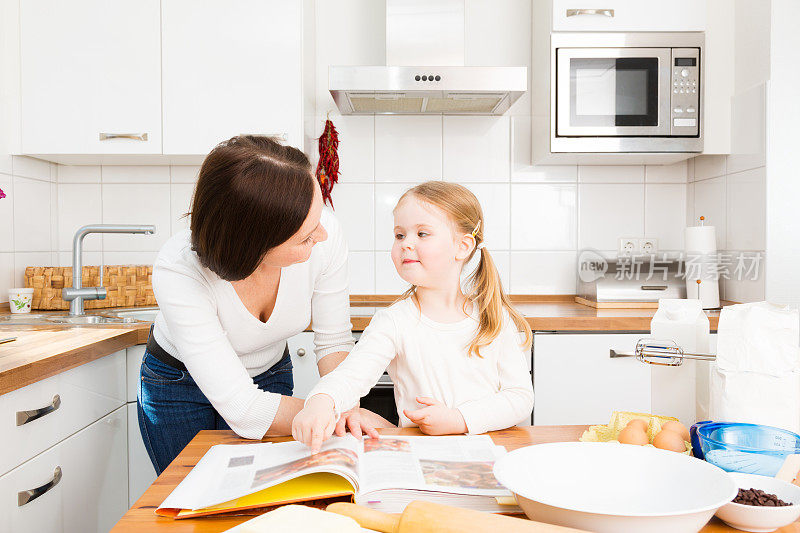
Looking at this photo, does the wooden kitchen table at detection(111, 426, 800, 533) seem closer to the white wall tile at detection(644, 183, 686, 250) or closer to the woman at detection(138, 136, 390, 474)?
the woman at detection(138, 136, 390, 474)

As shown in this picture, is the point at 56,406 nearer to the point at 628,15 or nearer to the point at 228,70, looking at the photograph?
the point at 228,70

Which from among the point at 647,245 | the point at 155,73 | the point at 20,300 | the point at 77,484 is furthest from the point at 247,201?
the point at 647,245

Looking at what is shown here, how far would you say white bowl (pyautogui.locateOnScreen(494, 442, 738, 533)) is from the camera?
57 cm

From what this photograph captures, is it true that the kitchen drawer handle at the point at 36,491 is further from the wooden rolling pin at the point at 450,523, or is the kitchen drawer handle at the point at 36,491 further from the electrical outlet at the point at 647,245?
the electrical outlet at the point at 647,245

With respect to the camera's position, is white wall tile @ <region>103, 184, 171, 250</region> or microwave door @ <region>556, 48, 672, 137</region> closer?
microwave door @ <region>556, 48, 672, 137</region>

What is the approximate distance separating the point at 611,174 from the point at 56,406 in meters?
2.13

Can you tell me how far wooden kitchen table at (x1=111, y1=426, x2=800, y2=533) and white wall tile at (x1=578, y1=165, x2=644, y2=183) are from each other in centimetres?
176

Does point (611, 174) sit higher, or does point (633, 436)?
point (611, 174)

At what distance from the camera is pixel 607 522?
54 centimetres

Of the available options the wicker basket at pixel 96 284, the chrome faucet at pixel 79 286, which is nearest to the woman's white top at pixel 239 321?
the chrome faucet at pixel 79 286

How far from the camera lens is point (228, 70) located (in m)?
2.18

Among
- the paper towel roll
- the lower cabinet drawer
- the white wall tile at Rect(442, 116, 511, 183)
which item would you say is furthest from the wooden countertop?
the paper towel roll

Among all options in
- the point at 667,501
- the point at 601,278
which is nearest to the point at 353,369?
the point at 667,501

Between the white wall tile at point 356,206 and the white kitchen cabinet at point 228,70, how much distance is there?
40cm
